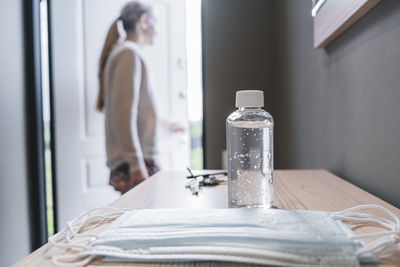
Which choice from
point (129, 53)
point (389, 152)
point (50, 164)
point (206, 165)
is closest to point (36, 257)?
point (389, 152)

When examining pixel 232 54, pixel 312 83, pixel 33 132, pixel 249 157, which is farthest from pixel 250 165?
pixel 33 132

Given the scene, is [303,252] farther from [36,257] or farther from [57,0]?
[57,0]

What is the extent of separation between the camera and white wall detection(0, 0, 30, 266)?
145 cm

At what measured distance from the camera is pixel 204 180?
2.46 ft

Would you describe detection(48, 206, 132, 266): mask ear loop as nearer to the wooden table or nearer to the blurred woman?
the wooden table

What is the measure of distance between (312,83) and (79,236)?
0.94 metres

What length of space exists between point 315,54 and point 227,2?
29.0 inches

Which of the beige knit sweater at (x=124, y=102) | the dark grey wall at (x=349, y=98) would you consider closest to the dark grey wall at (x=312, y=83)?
the dark grey wall at (x=349, y=98)

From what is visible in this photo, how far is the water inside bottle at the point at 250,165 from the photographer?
20.9 inches

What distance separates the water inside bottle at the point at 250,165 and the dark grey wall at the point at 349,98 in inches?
8.6

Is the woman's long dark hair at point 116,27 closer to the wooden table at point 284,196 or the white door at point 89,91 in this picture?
the white door at point 89,91

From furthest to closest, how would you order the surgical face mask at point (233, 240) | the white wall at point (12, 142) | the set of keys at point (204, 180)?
the white wall at point (12, 142), the set of keys at point (204, 180), the surgical face mask at point (233, 240)

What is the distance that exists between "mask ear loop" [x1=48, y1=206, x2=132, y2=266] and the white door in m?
1.59

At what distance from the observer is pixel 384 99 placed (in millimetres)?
580
